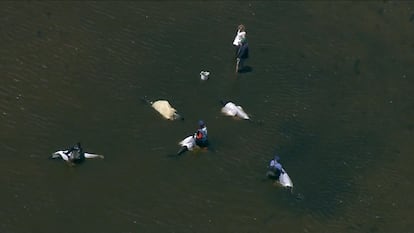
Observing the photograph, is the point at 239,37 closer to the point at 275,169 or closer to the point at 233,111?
the point at 233,111

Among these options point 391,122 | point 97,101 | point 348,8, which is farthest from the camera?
point 348,8

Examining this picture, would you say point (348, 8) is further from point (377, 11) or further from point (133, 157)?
point (133, 157)

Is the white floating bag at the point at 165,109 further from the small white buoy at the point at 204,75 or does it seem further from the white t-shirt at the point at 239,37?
the white t-shirt at the point at 239,37

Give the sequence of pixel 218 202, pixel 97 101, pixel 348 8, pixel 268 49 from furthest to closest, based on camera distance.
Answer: pixel 348 8
pixel 268 49
pixel 97 101
pixel 218 202

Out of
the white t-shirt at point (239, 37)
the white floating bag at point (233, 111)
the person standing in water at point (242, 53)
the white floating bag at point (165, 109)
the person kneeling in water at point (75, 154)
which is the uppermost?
the white t-shirt at point (239, 37)

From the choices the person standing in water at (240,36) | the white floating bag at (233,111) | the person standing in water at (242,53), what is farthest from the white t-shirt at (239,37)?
the white floating bag at (233,111)

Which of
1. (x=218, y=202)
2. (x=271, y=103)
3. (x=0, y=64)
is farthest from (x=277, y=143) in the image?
(x=0, y=64)

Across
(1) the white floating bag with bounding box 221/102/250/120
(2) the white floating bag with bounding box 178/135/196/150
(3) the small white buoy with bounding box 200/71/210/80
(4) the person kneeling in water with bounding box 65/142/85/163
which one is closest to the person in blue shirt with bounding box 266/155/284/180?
(1) the white floating bag with bounding box 221/102/250/120
